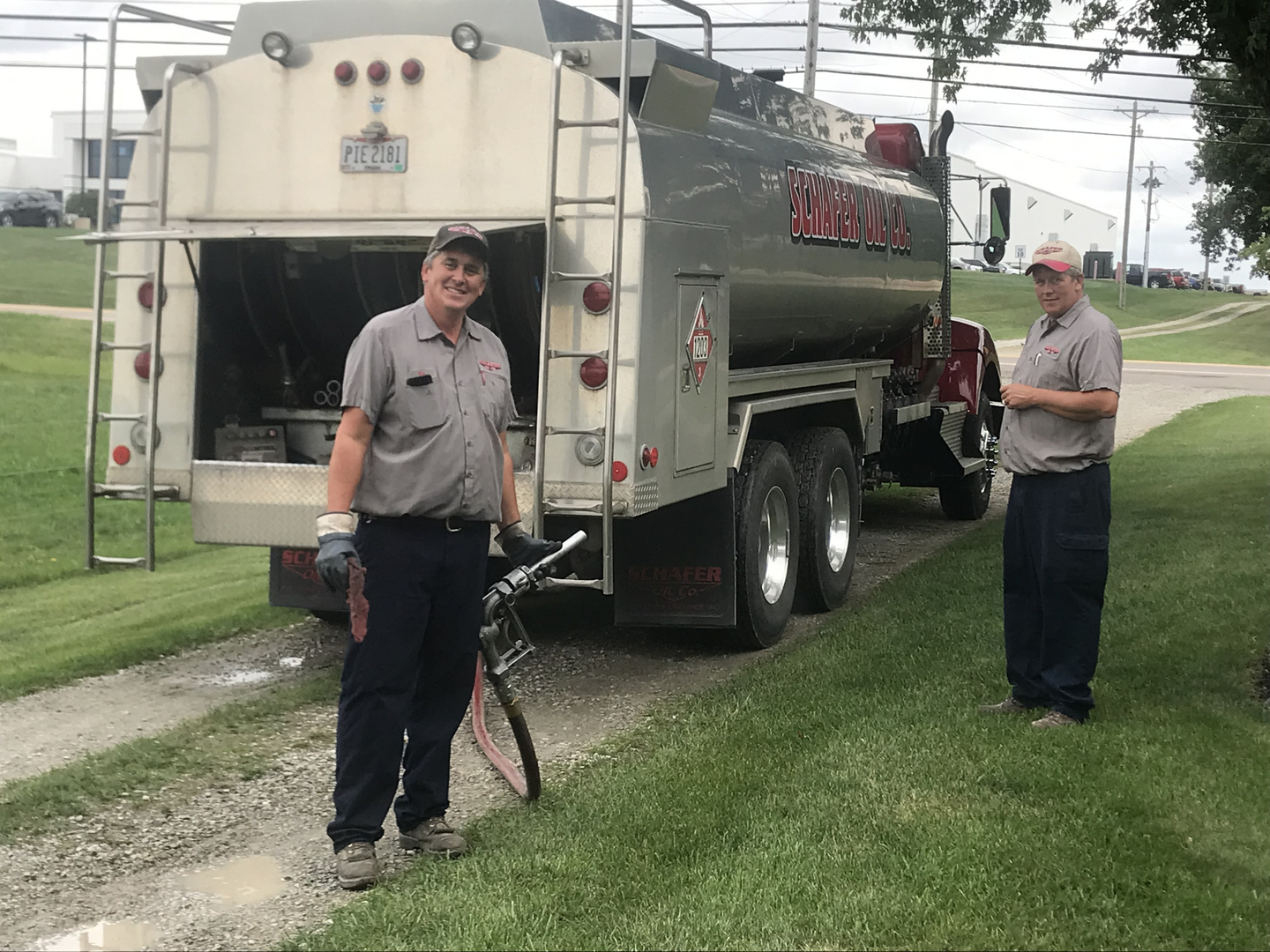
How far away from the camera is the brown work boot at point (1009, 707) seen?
651 centimetres

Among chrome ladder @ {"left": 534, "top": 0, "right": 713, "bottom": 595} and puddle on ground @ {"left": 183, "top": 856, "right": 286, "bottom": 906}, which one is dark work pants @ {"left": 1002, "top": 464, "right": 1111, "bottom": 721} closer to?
chrome ladder @ {"left": 534, "top": 0, "right": 713, "bottom": 595}

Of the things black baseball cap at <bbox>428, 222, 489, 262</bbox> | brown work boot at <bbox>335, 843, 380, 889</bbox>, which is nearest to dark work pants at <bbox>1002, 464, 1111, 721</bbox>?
black baseball cap at <bbox>428, 222, 489, 262</bbox>

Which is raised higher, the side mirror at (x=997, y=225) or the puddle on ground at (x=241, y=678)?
the side mirror at (x=997, y=225)

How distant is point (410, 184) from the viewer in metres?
6.89

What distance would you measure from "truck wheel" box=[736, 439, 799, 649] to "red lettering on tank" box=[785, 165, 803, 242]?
1.20 meters

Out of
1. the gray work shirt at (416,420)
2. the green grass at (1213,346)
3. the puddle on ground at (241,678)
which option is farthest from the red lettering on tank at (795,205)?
the green grass at (1213,346)

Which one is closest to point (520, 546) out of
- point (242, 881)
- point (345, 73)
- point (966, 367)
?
point (242, 881)

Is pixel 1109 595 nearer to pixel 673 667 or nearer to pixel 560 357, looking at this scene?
pixel 673 667

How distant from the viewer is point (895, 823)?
5.13 m

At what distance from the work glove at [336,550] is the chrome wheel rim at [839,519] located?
18.2 ft

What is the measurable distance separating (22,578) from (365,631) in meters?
6.97

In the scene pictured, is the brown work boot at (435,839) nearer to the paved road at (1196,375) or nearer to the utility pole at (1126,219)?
the paved road at (1196,375)

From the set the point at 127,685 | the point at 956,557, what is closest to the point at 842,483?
the point at 956,557

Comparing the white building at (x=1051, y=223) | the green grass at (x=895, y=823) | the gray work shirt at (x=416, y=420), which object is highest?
the white building at (x=1051, y=223)
